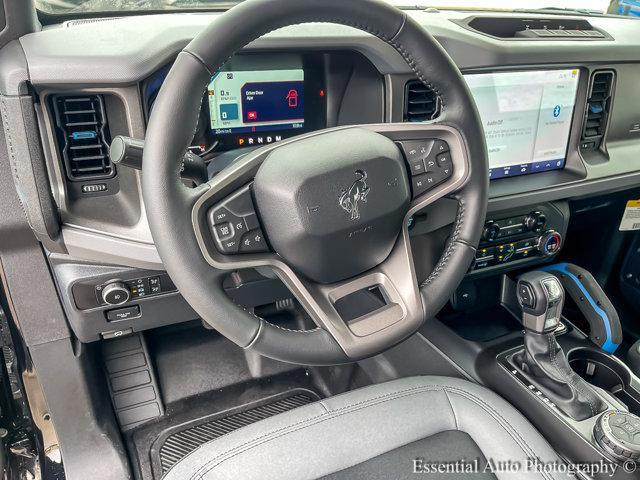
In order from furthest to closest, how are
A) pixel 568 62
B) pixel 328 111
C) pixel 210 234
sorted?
pixel 568 62, pixel 328 111, pixel 210 234

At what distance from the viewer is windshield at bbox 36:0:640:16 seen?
3.97 ft

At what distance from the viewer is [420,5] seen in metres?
1.60

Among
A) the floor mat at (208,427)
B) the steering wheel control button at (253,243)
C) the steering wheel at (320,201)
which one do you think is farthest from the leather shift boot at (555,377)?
the steering wheel control button at (253,243)

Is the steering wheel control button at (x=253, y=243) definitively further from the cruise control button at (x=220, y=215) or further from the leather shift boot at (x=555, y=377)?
the leather shift boot at (x=555, y=377)

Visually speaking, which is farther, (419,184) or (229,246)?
(419,184)

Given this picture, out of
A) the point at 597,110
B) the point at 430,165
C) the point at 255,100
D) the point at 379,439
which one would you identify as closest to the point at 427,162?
the point at 430,165

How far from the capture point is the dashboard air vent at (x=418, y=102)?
120 centimetres

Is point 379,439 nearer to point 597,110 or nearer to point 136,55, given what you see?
point 136,55

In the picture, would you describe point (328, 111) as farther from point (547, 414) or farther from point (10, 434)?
point (10, 434)

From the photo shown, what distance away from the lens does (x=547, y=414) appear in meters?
1.18

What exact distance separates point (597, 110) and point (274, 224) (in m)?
1.11

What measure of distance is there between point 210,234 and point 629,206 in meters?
1.48

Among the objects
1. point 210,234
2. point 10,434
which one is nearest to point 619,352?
point 210,234

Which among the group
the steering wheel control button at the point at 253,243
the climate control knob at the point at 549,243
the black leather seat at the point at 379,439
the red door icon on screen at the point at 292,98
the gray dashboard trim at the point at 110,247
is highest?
the red door icon on screen at the point at 292,98
